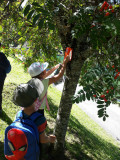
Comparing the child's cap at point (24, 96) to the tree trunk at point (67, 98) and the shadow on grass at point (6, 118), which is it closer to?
the tree trunk at point (67, 98)

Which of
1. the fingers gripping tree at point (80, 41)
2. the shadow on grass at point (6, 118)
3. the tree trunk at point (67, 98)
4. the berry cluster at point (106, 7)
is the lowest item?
the shadow on grass at point (6, 118)

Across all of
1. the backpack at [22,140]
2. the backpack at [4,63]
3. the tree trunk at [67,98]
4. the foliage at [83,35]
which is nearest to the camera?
the backpack at [22,140]

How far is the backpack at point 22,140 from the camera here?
1401 millimetres

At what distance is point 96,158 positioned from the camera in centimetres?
416

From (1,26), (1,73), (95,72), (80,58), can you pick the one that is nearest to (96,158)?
(80,58)

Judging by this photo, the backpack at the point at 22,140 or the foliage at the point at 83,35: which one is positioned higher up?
the foliage at the point at 83,35

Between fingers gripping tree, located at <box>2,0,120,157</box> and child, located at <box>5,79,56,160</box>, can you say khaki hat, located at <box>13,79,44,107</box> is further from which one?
fingers gripping tree, located at <box>2,0,120,157</box>

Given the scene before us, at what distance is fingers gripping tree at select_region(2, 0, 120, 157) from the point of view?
5.00 feet

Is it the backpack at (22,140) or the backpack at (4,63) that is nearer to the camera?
the backpack at (22,140)

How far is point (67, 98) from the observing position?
300cm

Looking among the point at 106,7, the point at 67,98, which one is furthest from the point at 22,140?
the point at 67,98

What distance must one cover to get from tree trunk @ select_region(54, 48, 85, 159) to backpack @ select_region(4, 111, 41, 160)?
4.51 ft

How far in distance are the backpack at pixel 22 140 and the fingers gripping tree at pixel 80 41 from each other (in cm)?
45

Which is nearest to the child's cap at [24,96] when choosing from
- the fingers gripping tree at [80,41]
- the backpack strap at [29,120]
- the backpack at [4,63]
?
the backpack strap at [29,120]
